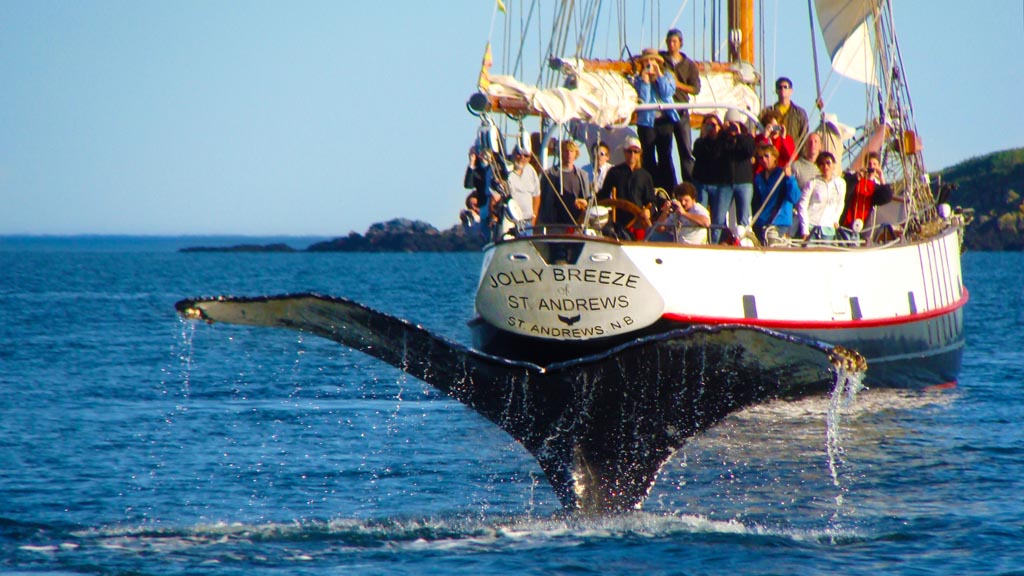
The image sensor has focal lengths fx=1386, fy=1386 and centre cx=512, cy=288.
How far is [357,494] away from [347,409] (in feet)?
23.5

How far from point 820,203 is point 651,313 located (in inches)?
151

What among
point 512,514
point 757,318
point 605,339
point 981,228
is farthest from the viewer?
point 981,228

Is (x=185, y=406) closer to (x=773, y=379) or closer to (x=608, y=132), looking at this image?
(x=608, y=132)

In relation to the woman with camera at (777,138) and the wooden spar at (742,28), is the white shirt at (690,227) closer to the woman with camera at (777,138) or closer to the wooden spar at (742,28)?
the woman with camera at (777,138)

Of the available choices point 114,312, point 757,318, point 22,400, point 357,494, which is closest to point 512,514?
point 357,494

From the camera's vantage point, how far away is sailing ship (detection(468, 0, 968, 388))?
17516mm

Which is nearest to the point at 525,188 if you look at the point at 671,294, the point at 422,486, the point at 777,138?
the point at 671,294

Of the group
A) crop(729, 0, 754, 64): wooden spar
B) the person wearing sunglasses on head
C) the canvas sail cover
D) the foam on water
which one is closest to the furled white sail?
the person wearing sunglasses on head

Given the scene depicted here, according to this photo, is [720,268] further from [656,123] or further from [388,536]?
[388,536]

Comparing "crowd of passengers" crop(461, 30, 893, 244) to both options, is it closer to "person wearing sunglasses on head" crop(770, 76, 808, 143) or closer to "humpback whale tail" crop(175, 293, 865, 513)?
"person wearing sunglasses on head" crop(770, 76, 808, 143)

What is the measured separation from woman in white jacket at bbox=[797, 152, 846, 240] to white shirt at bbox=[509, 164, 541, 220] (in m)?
3.81

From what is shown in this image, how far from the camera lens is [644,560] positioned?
10594 mm

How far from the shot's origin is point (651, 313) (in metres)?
17.8

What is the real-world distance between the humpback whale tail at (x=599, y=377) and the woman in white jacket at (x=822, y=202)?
1126cm
